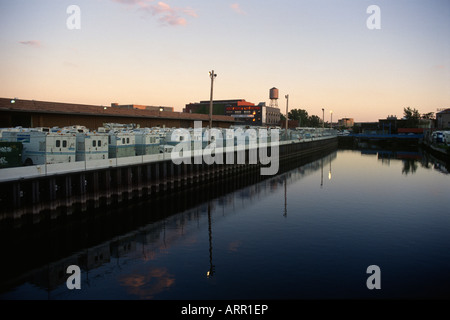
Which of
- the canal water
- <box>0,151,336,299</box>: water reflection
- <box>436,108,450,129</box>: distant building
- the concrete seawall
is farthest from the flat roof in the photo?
<box>436,108,450,129</box>: distant building

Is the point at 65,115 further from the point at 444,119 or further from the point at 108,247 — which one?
the point at 444,119

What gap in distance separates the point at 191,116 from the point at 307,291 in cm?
7838

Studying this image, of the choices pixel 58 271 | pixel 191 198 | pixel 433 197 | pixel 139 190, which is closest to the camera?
pixel 58 271

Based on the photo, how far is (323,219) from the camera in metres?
31.6

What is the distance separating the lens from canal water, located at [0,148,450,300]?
1811 centimetres

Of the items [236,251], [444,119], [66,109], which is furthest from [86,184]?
[444,119]

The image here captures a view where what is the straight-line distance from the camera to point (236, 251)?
23609mm

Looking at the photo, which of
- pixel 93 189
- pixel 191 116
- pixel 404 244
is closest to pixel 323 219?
pixel 404 244

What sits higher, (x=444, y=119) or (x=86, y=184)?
(x=444, y=119)

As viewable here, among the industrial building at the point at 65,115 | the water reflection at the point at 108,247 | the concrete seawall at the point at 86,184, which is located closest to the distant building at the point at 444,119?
the industrial building at the point at 65,115

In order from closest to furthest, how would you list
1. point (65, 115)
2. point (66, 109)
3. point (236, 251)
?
point (236, 251)
point (66, 109)
point (65, 115)

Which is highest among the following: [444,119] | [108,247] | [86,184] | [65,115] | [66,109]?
[444,119]

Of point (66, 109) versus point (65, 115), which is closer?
point (66, 109)
